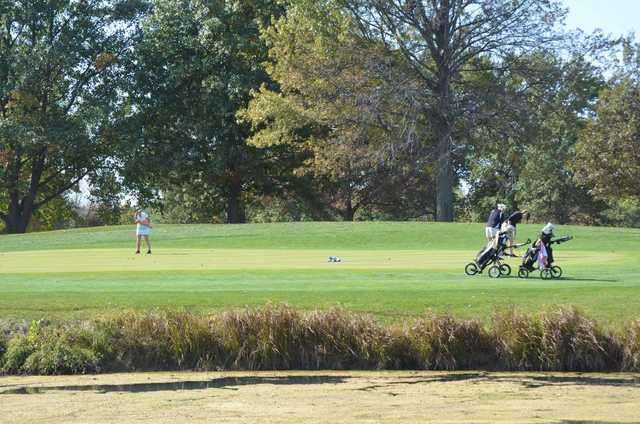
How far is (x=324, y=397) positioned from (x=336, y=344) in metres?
2.95

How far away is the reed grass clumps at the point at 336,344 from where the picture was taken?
1683 centimetres

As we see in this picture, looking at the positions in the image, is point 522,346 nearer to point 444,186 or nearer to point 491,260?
point 491,260

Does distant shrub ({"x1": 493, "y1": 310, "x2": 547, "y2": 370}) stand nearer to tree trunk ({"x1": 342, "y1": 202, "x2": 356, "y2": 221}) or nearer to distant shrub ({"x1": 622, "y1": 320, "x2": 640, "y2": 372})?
distant shrub ({"x1": 622, "y1": 320, "x2": 640, "y2": 372})

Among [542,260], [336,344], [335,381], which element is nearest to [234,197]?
[542,260]

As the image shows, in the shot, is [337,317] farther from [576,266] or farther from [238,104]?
[238,104]

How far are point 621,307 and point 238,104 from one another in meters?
43.9

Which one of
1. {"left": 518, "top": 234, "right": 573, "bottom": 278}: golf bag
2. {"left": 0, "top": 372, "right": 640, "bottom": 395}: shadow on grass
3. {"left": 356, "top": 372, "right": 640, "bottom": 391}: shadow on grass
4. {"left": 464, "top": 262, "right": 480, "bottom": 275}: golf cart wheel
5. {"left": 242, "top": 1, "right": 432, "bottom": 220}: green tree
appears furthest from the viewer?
{"left": 242, "top": 1, "right": 432, "bottom": 220}: green tree

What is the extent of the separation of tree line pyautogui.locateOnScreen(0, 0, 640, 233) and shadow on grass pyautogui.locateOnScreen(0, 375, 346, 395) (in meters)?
36.5

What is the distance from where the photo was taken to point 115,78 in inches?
2446

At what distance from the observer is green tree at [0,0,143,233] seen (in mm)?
59500

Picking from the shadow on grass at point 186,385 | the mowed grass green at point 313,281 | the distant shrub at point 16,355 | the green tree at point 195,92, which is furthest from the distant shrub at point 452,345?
the green tree at point 195,92

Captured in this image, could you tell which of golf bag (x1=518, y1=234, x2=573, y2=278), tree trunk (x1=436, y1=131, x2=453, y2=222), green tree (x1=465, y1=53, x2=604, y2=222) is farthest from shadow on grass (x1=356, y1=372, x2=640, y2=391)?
tree trunk (x1=436, y1=131, x2=453, y2=222)

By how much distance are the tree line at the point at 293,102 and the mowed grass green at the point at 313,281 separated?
13.0 meters

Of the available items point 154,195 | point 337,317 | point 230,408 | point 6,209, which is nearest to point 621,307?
point 337,317
